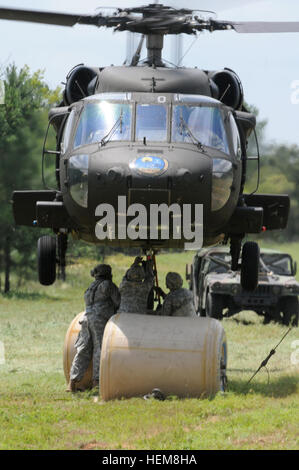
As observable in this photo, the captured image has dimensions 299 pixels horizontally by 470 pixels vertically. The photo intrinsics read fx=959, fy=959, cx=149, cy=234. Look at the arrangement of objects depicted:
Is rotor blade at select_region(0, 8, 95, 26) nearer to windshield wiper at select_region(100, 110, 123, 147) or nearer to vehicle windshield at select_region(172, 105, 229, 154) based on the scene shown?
windshield wiper at select_region(100, 110, 123, 147)

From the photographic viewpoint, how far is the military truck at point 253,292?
784 inches

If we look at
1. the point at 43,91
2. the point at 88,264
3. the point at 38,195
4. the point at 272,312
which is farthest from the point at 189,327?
the point at 88,264

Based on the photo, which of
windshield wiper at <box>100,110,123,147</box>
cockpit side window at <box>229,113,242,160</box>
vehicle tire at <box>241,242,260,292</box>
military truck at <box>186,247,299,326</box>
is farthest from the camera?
military truck at <box>186,247,299,326</box>

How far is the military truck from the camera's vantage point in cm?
1991

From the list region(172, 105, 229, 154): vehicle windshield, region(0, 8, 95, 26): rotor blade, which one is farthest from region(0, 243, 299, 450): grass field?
region(0, 8, 95, 26): rotor blade

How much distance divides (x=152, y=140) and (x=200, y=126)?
72 centimetres

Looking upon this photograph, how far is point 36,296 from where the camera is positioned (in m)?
28.4

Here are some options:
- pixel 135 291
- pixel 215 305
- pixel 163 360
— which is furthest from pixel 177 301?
pixel 215 305

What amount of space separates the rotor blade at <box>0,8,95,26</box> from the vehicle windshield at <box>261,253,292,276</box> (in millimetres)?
10710

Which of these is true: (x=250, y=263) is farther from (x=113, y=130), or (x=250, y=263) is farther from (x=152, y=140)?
(x=113, y=130)

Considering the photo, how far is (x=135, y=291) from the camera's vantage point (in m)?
11.8

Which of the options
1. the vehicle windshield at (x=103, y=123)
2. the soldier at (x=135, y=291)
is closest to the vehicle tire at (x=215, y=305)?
the soldier at (x=135, y=291)

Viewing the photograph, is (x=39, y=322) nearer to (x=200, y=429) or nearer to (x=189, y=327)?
(x=189, y=327)

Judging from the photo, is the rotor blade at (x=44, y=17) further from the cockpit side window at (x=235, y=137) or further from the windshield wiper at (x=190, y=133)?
the cockpit side window at (x=235, y=137)
